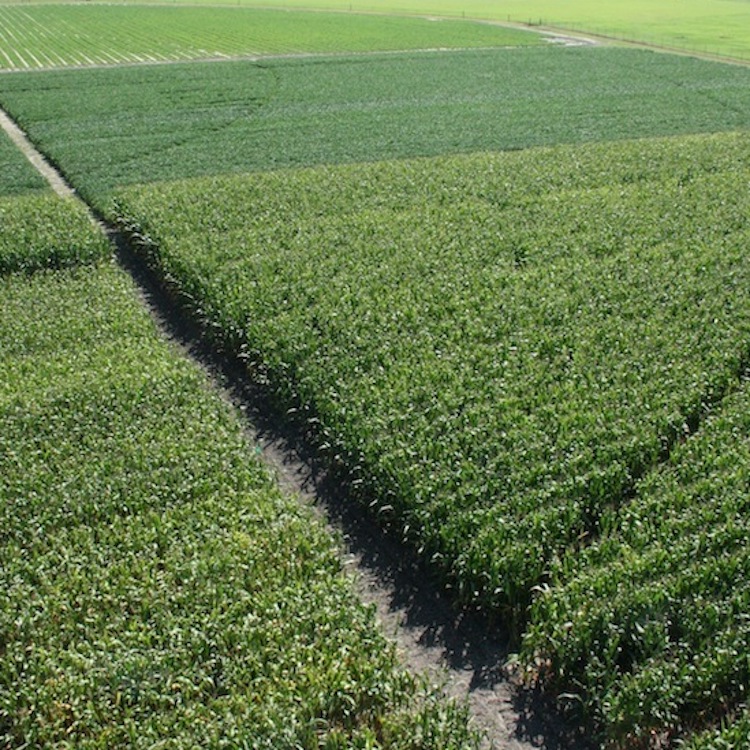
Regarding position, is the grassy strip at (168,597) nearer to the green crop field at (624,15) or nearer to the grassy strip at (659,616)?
the grassy strip at (659,616)

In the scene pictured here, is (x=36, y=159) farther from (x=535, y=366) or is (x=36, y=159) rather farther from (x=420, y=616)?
(x=420, y=616)

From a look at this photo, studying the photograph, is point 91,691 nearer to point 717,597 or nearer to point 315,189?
point 717,597

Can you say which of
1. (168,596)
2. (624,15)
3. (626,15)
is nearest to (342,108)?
(168,596)

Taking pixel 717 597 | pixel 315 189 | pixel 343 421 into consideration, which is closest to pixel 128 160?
pixel 315 189

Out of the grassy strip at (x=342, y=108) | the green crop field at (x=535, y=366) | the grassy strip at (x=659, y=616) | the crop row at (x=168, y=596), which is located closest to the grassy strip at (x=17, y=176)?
the grassy strip at (x=342, y=108)

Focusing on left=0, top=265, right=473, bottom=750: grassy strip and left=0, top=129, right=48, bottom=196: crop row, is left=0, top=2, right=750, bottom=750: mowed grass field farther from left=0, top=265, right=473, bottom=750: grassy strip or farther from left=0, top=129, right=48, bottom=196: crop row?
left=0, top=129, right=48, bottom=196: crop row
